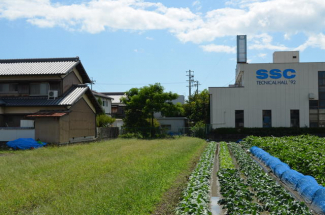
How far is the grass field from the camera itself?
23.7ft

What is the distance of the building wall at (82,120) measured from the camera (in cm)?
2469

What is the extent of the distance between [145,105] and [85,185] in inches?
979

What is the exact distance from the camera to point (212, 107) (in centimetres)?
3656

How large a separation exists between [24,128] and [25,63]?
752cm

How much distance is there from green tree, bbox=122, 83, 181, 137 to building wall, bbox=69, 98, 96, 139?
624 cm

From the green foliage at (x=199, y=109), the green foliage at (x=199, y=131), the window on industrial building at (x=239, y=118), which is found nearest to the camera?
the green foliage at (x=199, y=131)

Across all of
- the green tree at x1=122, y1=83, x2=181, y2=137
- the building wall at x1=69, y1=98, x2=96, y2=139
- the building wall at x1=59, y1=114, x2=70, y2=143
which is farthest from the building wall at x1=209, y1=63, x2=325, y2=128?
the building wall at x1=59, y1=114, x2=70, y2=143

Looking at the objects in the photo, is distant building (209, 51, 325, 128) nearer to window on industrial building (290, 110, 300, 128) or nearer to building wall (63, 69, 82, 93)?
window on industrial building (290, 110, 300, 128)

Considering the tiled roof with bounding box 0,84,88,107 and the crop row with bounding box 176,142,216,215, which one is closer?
the crop row with bounding box 176,142,216,215

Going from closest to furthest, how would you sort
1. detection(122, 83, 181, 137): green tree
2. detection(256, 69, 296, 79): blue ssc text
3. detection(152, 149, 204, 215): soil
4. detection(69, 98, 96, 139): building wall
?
detection(152, 149, 204, 215): soil → detection(69, 98, 96, 139): building wall → detection(122, 83, 181, 137): green tree → detection(256, 69, 296, 79): blue ssc text

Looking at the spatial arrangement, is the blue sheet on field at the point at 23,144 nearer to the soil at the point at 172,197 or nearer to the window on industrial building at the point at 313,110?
the soil at the point at 172,197

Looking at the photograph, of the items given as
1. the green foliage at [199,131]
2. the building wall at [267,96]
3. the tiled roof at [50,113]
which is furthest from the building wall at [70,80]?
the building wall at [267,96]

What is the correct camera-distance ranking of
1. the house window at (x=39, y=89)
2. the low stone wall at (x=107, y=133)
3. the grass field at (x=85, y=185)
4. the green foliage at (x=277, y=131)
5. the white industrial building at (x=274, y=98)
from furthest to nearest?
the white industrial building at (x=274, y=98) < the green foliage at (x=277, y=131) < the low stone wall at (x=107, y=133) < the house window at (x=39, y=89) < the grass field at (x=85, y=185)

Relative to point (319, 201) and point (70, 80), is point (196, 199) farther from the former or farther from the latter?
point (70, 80)
